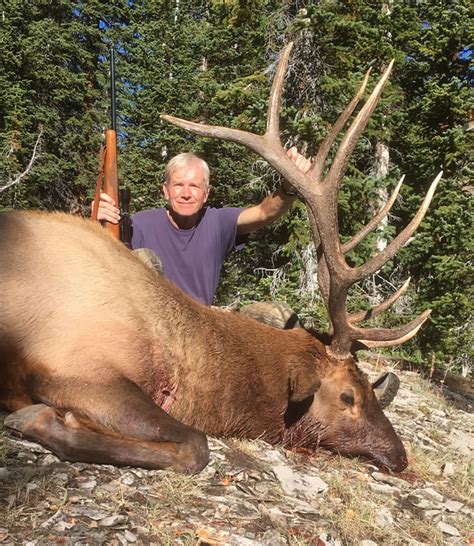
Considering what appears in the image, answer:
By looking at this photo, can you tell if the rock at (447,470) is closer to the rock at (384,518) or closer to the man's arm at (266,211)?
the rock at (384,518)

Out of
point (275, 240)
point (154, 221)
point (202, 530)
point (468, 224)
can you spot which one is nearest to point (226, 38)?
point (275, 240)

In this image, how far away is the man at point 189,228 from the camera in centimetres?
527

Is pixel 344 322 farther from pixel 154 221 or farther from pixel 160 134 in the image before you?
pixel 160 134

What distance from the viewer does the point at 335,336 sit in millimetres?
4051

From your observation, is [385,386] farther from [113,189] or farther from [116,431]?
[113,189]

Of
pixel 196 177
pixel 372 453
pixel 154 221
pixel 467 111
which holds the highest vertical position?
pixel 467 111

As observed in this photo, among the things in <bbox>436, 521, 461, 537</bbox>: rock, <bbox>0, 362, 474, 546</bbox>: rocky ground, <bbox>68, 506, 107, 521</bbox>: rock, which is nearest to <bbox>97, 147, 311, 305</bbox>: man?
<bbox>0, 362, 474, 546</bbox>: rocky ground

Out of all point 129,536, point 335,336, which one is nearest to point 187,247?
point 335,336

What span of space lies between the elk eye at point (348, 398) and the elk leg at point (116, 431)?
4.45 feet

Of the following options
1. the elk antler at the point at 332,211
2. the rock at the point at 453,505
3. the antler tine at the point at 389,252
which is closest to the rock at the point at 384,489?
the rock at the point at 453,505

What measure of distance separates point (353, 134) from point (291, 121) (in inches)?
232

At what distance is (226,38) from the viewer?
1272 cm

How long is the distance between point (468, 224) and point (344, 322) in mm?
7150

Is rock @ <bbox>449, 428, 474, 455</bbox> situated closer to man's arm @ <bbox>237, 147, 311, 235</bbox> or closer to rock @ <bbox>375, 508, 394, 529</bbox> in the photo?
rock @ <bbox>375, 508, 394, 529</bbox>
